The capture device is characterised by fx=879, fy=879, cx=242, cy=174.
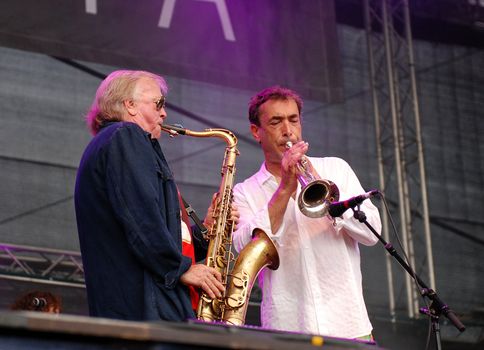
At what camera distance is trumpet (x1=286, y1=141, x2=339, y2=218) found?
11.6ft

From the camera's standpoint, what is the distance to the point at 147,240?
292 cm

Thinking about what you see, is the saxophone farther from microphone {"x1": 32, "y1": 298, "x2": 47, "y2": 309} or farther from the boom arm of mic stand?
microphone {"x1": 32, "y1": 298, "x2": 47, "y2": 309}

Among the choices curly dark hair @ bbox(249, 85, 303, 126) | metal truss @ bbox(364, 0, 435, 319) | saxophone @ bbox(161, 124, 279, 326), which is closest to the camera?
saxophone @ bbox(161, 124, 279, 326)

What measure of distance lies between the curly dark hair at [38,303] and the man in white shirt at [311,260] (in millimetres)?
1438

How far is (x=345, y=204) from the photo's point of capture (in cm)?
344

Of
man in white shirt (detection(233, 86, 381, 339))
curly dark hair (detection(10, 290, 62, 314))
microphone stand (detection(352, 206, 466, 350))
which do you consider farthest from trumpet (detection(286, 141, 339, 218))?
curly dark hair (detection(10, 290, 62, 314))

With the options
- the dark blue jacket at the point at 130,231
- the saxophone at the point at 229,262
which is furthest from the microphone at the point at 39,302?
the dark blue jacket at the point at 130,231

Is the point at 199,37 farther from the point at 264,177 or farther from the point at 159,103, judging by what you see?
the point at 159,103

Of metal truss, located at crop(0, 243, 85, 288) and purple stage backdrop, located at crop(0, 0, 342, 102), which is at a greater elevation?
purple stage backdrop, located at crop(0, 0, 342, 102)

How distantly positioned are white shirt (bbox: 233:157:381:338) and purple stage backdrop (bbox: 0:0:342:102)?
2301 millimetres

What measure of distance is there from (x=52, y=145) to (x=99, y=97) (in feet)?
7.75

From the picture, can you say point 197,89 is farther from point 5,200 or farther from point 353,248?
point 353,248

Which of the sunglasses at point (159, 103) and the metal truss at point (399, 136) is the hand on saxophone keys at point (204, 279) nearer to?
the sunglasses at point (159, 103)

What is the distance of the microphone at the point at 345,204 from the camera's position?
341cm
